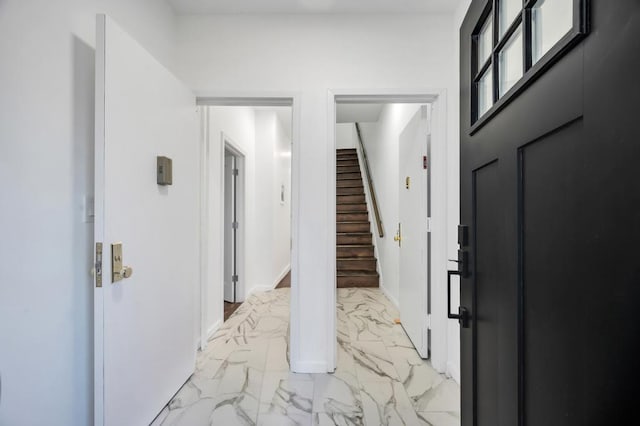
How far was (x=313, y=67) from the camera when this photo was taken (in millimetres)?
2131

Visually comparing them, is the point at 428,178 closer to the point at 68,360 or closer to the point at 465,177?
the point at 465,177

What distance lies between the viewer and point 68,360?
126cm

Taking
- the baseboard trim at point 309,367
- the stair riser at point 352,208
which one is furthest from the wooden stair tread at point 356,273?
the baseboard trim at point 309,367

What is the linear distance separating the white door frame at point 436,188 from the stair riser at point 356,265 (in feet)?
8.25

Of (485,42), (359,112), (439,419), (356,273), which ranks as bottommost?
(439,419)

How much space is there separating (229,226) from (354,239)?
7.11 ft

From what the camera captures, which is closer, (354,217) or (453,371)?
(453,371)

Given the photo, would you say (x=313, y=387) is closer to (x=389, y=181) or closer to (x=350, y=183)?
(x=389, y=181)

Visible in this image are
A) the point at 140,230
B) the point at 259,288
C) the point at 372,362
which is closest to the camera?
the point at 140,230

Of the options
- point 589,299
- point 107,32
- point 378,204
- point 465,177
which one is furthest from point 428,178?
point 378,204

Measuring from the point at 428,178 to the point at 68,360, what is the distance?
2281 mm

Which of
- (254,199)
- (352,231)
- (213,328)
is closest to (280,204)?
(254,199)

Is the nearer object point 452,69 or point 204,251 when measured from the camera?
point 452,69

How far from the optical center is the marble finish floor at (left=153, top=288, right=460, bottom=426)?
1661 mm
